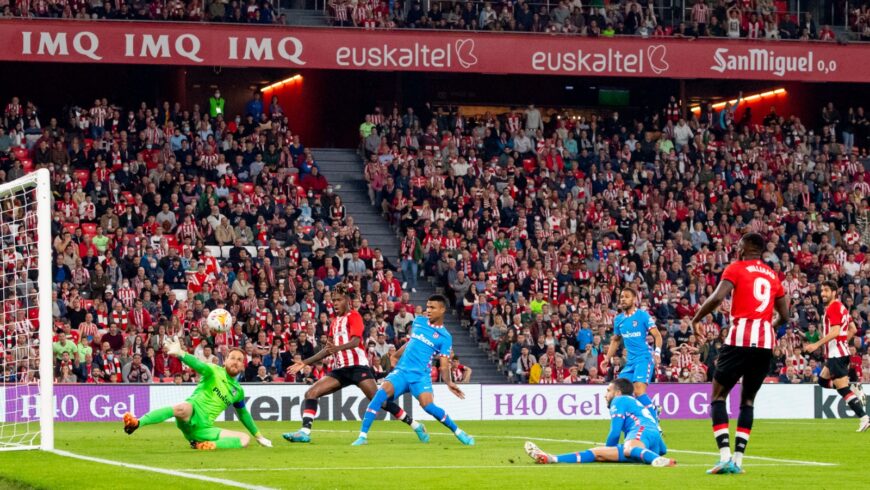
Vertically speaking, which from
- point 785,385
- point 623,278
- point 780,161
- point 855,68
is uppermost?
point 855,68

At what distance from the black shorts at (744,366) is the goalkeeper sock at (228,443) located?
6143 mm

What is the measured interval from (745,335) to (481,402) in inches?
635

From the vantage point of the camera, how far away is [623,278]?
3547cm

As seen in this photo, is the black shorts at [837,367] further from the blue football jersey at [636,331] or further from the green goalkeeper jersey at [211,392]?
the green goalkeeper jersey at [211,392]

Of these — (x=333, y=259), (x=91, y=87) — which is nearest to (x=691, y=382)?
(x=333, y=259)

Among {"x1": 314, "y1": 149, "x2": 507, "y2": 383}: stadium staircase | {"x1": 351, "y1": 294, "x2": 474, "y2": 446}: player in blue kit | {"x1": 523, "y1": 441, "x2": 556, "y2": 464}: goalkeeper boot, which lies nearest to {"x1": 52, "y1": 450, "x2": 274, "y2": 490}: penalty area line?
{"x1": 523, "y1": 441, "x2": 556, "y2": 464}: goalkeeper boot

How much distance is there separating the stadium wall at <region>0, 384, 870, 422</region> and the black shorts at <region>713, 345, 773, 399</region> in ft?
45.6

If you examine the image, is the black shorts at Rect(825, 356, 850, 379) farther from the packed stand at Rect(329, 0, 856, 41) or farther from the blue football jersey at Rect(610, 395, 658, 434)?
the packed stand at Rect(329, 0, 856, 41)

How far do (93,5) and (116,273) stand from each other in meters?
9.16

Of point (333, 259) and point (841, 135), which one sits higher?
point (841, 135)

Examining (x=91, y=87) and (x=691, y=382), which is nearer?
(x=691, y=382)

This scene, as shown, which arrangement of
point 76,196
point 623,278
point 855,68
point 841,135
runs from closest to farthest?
point 76,196
point 623,278
point 855,68
point 841,135

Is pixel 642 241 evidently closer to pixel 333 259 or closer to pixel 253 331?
pixel 333 259

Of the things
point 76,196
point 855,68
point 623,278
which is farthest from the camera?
point 855,68
